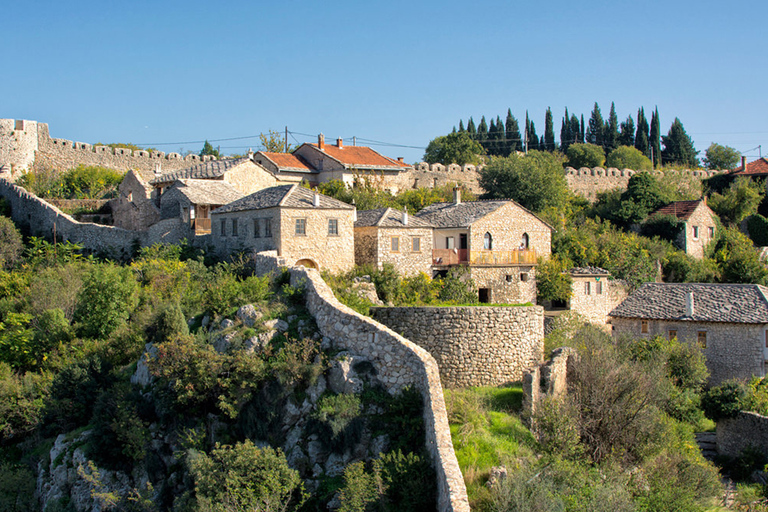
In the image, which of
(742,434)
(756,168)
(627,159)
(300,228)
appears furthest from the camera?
(627,159)

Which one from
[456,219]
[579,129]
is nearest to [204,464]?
[456,219]

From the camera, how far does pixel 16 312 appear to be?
26.3 meters

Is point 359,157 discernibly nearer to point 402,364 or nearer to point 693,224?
point 693,224

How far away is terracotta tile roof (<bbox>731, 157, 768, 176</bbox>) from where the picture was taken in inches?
2250

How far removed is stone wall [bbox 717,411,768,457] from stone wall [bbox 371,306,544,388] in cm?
873

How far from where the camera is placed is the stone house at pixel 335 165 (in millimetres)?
44500

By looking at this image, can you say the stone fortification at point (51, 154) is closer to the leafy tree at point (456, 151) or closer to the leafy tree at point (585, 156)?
the leafy tree at point (456, 151)

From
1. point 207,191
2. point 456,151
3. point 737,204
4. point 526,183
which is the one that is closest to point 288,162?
point 207,191

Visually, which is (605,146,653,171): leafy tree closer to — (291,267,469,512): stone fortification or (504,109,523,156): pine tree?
(504,109,523,156): pine tree

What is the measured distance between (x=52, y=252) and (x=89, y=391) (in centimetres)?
1404

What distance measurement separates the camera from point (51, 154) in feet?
144

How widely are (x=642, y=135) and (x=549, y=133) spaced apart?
11.7 meters

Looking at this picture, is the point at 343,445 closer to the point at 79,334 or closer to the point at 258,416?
the point at 258,416

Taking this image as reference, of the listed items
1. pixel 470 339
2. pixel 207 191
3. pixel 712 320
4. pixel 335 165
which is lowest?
pixel 712 320
